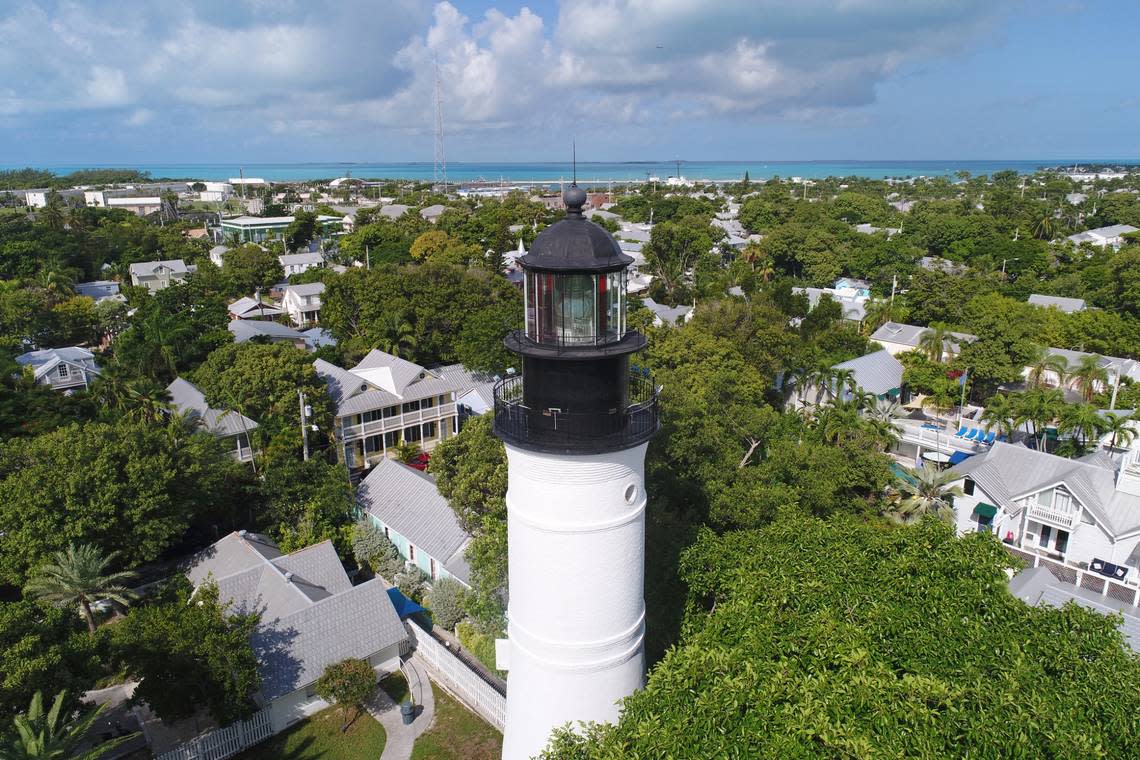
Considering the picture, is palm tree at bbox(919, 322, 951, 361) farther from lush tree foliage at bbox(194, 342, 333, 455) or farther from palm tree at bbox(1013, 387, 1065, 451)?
lush tree foliage at bbox(194, 342, 333, 455)

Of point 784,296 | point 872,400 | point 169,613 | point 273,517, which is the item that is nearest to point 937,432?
point 872,400

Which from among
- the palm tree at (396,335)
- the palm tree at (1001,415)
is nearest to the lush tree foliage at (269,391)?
the palm tree at (396,335)

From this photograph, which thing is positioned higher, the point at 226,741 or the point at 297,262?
the point at 297,262

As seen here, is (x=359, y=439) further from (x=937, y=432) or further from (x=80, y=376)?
(x=937, y=432)

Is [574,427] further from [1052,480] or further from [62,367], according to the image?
[62,367]

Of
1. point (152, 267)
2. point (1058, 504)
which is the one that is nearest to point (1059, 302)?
point (1058, 504)

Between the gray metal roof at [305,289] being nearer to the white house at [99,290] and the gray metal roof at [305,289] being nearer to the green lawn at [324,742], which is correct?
the white house at [99,290]
